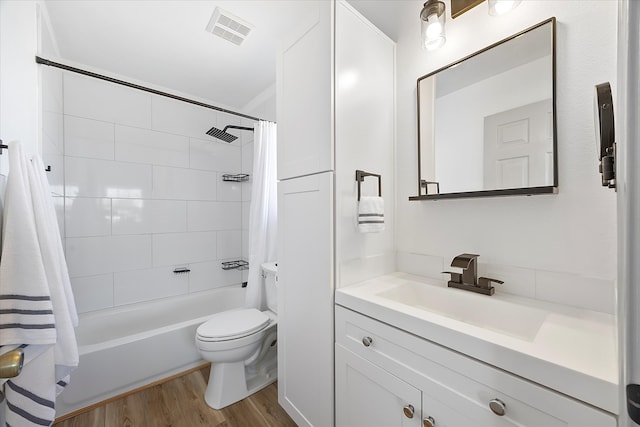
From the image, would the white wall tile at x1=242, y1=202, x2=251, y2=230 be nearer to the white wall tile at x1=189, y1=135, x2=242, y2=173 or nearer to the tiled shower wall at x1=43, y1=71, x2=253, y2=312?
the tiled shower wall at x1=43, y1=71, x2=253, y2=312

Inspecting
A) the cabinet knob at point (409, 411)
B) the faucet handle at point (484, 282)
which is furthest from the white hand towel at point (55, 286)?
the faucet handle at point (484, 282)

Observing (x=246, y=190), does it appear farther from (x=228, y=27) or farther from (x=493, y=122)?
(x=493, y=122)

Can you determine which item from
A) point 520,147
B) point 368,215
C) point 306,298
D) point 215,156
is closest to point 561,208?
point 520,147

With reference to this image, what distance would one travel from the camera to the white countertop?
542 millimetres

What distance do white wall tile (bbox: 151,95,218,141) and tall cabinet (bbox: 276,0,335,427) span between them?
5.11ft

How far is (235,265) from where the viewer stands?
281 centimetres

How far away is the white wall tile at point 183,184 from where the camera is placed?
240 centimetres

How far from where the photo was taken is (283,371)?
1.46 meters

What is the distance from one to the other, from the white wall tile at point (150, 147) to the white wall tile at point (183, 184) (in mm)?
81

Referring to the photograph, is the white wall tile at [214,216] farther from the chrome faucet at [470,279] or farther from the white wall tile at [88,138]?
the chrome faucet at [470,279]

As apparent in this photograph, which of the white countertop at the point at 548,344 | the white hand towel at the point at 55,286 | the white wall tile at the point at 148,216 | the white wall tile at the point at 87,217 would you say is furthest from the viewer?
the white wall tile at the point at 148,216

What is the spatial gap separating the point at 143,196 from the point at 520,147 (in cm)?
278

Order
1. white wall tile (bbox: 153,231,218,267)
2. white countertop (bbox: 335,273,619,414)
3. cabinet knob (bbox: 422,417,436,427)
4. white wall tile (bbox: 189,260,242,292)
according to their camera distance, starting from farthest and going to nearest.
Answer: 1. white wall tile (bbox: 189,260,242,292)
2. white wall tile (bbox: 153,231,218,267)
3. cabinet knob (bbox: 422,417,436,427)
4. white countertop (bbox: 335,273,619,414)

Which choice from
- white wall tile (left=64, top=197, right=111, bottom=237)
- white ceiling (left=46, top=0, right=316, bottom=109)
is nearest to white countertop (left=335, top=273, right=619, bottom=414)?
white ceiling (left=46, top=0, right=316, bottom=109)
